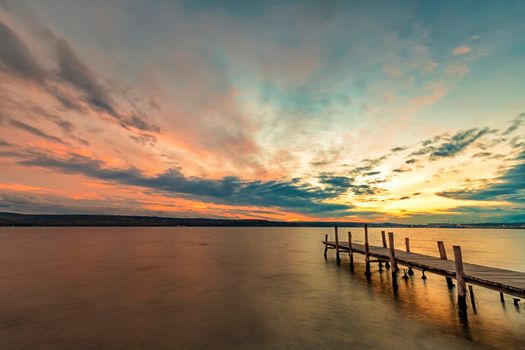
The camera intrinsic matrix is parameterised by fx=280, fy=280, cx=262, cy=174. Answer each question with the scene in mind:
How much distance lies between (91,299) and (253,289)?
11.6m

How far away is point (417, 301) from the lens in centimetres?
1895

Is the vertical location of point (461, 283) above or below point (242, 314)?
above

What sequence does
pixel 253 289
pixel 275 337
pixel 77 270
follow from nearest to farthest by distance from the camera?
pixel 275 337 → pixel 253 289 → pixel 77 270

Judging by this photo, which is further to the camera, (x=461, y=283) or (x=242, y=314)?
(x=242, y=314)

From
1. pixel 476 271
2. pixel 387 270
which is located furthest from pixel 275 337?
pixel 387 270

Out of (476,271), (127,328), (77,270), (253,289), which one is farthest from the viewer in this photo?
(77,270)

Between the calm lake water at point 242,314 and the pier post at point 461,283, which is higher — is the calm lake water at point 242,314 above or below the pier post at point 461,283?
below

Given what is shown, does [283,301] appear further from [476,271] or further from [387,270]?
[387,270]

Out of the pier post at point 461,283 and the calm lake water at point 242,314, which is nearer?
the calm lake water at point 242,314

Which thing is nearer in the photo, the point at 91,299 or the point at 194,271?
the point at 91,299

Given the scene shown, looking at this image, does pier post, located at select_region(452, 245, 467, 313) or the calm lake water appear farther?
pier post, located at select_region(452, 245, 467, 313)

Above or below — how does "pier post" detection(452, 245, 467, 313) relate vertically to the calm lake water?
→ above

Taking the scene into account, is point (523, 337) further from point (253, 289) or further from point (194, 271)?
point (194, 271)

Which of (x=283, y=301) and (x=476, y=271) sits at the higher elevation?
(x=476, y=271)
